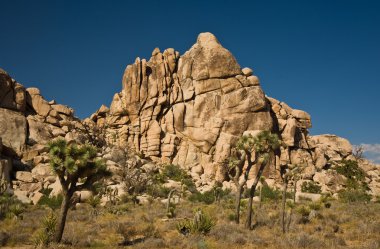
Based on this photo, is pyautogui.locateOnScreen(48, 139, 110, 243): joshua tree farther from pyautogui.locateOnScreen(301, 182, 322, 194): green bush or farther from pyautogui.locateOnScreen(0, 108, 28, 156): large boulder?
pyautogui.locateOnScreen(301, 182, 322, 194): green bush

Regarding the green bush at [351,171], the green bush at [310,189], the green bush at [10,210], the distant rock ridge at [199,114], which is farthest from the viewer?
the distant rock ridge at [199,114]

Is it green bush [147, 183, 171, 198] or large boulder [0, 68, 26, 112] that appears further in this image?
large boulder [0, 68, 26, 112]

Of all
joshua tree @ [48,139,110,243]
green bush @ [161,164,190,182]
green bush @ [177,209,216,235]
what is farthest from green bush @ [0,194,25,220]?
green bush @ [161,164,190,182]

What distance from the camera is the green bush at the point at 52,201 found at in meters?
32.4

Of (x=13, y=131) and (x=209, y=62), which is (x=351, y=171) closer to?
(x=209, y=62)

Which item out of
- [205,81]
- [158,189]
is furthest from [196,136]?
[158,189]

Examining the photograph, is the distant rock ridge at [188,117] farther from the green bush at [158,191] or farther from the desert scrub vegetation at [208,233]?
the desert scrub vegetation at [208,233]

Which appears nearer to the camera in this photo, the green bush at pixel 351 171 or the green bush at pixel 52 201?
the green bush at pixel 52 201

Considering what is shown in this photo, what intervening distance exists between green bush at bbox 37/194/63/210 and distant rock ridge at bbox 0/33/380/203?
19.5m

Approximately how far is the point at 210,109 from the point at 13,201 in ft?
119

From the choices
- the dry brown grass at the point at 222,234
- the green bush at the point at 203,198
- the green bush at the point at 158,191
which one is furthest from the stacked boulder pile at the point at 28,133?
the dry brown grass at the point at 222,234

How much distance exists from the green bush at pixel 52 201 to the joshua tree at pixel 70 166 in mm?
17771

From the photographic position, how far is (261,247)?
631 inches

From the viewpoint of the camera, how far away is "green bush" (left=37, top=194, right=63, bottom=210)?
32.4m
